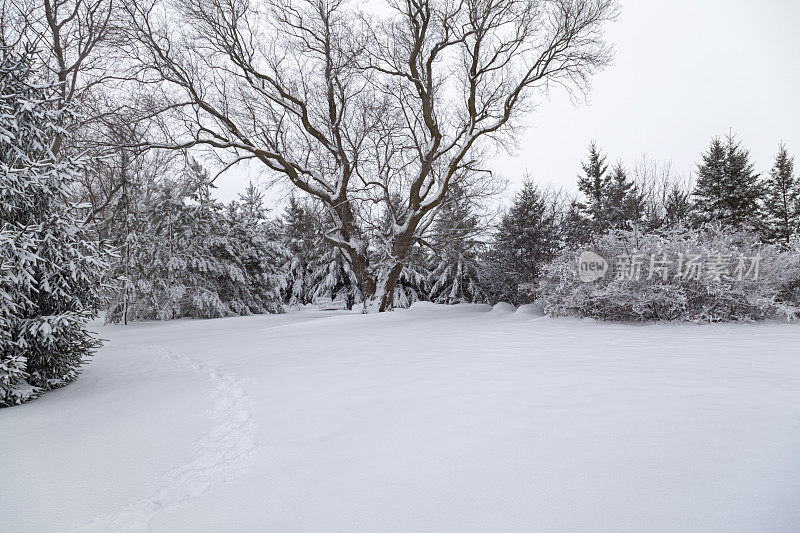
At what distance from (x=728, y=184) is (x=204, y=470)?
30.1m

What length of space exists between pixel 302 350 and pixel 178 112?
9225mm

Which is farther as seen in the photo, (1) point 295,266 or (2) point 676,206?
(1) point 295,266

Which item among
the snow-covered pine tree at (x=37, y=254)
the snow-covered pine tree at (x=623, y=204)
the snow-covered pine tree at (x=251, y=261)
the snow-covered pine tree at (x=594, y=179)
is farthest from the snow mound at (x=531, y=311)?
the snow-covered pine tree at (x=594, y=179)

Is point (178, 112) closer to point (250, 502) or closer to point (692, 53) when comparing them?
point (250, 502)

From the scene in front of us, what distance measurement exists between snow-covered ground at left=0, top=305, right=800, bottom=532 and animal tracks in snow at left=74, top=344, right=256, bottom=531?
1 cm

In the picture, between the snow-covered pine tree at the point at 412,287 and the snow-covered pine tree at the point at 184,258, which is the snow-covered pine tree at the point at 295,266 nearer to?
the snow-covered pine tree at the point at 412,287

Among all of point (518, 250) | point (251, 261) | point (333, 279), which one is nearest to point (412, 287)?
point (333, 279)

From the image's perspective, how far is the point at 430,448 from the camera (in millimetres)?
2211

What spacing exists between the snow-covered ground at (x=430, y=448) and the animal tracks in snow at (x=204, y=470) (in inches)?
0.5

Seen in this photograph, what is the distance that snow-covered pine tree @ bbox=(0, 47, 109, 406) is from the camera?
416 cm

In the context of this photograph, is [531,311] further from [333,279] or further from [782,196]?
[782,196]

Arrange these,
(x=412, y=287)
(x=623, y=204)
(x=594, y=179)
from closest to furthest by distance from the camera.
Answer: (x=623, y=204) → (x=412, y=287) → (x=594, y=179)

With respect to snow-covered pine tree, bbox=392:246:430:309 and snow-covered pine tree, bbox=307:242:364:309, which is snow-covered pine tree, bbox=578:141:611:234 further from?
snow-covered pine tree, bbox=307:242:364:309

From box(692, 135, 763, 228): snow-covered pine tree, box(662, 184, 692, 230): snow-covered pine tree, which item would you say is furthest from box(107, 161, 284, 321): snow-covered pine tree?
box(692, 135, 763, 228): snow-covered pine tree
